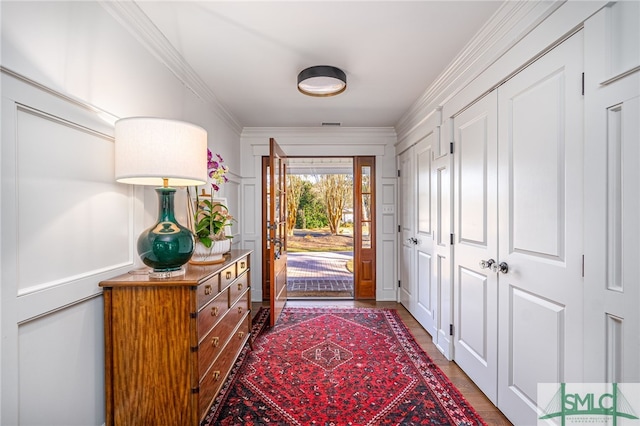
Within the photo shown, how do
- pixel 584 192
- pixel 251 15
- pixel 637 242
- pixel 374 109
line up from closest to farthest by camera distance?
pixel 637 242 → pixel 584 192 → pixel 251 15 → pixel 374 109

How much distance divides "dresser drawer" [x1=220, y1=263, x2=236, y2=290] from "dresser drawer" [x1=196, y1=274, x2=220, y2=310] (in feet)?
0.23

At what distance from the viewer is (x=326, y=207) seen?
34.3ft

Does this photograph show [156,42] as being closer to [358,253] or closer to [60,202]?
[60,202]

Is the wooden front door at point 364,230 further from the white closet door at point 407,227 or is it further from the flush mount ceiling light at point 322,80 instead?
the flush mount ceiling light at point 322,80

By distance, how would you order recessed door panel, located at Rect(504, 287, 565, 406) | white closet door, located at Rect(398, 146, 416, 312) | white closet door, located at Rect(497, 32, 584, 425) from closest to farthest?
1. white closet door, located at Rect(497, 32, 584, 425)
2. recessed door panel, located at Rect(504, 287, 565, 406)
3. white closet door, located at Rect(398, 146, 416, 312)

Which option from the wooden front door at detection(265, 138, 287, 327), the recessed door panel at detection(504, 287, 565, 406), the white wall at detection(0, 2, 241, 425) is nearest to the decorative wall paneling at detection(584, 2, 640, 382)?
the recessed door panel at detection(504, 287, 565, 406)

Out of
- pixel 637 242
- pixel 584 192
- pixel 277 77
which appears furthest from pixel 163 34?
pixel 637 242

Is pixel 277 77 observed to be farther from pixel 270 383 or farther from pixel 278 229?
pixel 270 383

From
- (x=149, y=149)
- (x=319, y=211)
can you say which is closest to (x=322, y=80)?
(x=149, y=149)

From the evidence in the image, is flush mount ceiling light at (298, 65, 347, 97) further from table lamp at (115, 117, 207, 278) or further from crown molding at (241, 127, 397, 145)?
crown molding at (241, 127, 397, 145)

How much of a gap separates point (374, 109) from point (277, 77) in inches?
52.1

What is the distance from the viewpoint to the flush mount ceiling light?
2299 mm

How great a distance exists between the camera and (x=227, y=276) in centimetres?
203

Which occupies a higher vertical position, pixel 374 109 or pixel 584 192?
pixel 374 109
